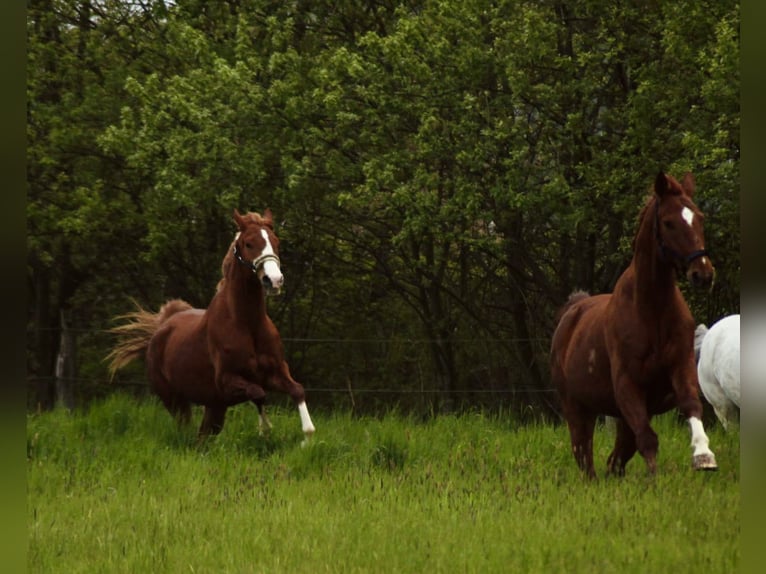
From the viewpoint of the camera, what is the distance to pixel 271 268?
33.3 ft

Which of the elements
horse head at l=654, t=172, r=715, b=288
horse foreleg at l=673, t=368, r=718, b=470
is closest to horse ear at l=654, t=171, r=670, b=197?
horse head at l=654, t=172, r=715, b=288

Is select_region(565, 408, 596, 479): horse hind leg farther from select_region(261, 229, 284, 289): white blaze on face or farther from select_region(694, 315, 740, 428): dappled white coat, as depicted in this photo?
select_region(694, 315, 740, 428): dappled white coat

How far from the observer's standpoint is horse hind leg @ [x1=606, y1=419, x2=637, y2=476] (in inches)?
335

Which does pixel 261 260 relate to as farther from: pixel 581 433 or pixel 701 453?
pixel 701 453

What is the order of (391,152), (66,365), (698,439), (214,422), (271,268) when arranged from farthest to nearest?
1. (66,365)
2. (391,152)
3. (214,422)
4. (271,268)
5. (698,439)

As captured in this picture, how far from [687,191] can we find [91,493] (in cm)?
500

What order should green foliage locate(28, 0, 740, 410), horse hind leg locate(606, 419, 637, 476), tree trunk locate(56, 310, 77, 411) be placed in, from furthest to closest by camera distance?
tree trunk locate(56, 310, 77, 411) < green foliage locate(28, 0, 740, 410) < horse hind leg locate(606, 419, 637, 476)

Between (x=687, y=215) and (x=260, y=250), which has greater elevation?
(x=687, y=215)

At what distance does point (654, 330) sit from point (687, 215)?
2.97 feet

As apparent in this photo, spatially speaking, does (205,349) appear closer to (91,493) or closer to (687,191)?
(91,493)

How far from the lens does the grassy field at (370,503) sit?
5.46m

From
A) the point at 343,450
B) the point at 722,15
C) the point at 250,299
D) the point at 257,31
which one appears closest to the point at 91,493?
the point at 343,450

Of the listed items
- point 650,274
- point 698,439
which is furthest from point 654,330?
point 698,439

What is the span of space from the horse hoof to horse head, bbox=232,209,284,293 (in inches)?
182
